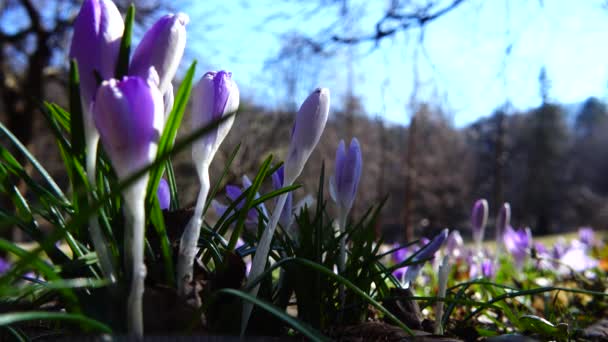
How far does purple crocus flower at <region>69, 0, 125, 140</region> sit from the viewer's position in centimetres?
66

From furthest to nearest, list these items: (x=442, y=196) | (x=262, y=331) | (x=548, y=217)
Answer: (x=548, y=217) < (x=442, y=196) < (x=262, y=331)

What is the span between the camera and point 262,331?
846 mm

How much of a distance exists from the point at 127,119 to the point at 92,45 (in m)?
0.16

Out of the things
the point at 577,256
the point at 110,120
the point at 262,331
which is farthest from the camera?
the point at 577,256

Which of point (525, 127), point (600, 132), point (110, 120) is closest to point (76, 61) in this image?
point (110, 120)

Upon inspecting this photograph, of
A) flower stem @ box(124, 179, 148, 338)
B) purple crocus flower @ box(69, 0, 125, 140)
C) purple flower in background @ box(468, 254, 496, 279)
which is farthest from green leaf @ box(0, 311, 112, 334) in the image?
purple flower in background @ box(468, 254, 496, 279)

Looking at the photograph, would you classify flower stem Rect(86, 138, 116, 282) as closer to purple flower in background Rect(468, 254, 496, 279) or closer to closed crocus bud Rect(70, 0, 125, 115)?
closed crocus bud Rect(70, 0, 125, 115)

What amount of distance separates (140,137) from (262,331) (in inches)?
16.6

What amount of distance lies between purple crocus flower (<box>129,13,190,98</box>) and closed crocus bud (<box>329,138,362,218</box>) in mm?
417

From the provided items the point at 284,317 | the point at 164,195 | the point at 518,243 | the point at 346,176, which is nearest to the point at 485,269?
the point at 518,243

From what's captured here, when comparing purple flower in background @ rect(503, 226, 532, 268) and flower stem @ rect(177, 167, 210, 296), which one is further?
purple flower in background @ rect(503, 226, 532, 268)

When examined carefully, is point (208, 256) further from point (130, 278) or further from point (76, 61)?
point (76, 61)

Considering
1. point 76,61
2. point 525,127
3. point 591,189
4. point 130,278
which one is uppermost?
point 525,127

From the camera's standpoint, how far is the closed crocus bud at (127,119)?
22.5 inches
